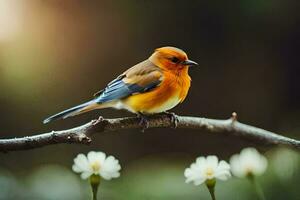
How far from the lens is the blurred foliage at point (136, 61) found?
114cm

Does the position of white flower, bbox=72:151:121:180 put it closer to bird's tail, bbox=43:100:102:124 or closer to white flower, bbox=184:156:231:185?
white flower, bbox=184:156:231:185

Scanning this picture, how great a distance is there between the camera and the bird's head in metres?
0.89

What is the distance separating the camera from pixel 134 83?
912mm

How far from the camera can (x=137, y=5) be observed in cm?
142

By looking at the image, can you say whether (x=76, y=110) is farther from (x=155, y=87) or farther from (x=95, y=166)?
(x=95, y=166)

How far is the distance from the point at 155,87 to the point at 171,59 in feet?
0.16

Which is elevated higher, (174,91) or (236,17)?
(236,17)

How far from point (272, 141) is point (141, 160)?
0.63 m

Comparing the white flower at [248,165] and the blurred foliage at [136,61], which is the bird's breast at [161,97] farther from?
the white flower at [248,165]

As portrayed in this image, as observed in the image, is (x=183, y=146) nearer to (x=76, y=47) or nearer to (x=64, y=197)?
(x=76, y=47)

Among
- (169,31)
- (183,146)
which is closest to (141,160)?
(183,146)

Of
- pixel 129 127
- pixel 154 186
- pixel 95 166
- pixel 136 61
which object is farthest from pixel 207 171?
pixel 136 61

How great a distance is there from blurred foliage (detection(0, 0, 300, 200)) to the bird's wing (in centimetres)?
24

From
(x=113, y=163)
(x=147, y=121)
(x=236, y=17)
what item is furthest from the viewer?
(x=236, y=17)
